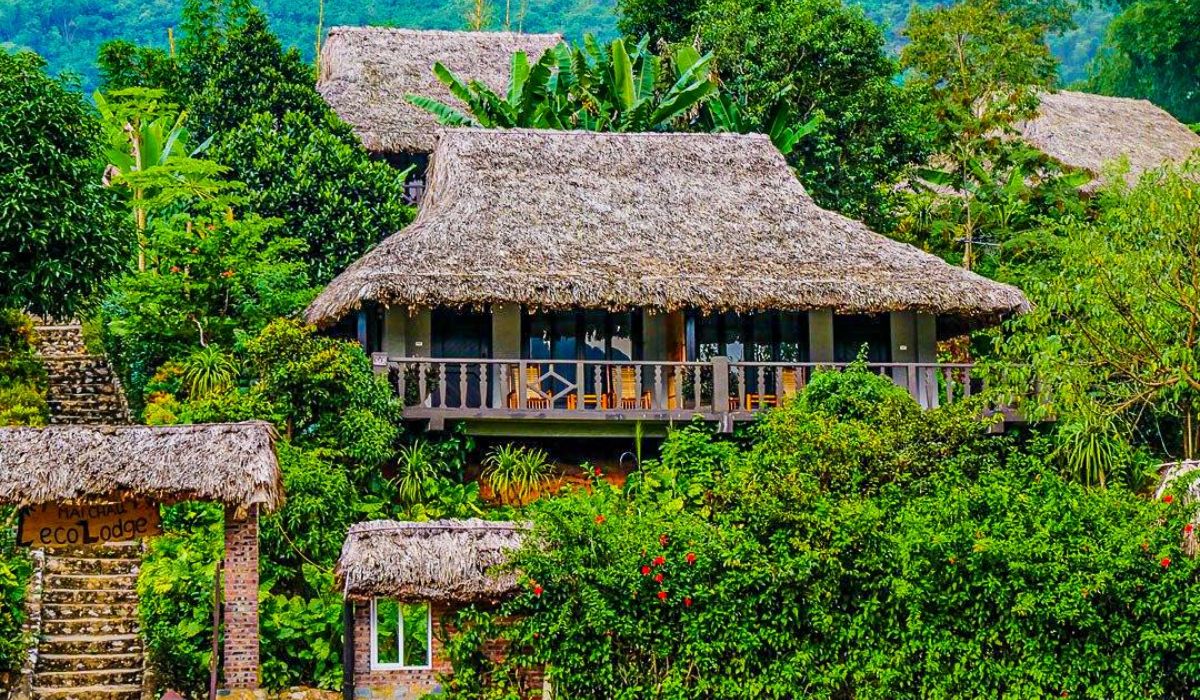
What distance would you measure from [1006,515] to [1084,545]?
72 centimetres

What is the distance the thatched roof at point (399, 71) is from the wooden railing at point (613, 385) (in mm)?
10117

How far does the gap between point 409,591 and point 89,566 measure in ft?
14.6

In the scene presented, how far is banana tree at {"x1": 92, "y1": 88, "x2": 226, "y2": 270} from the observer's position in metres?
24.7

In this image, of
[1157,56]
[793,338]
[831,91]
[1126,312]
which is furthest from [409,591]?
[1157,56]

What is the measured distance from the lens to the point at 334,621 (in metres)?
16.3

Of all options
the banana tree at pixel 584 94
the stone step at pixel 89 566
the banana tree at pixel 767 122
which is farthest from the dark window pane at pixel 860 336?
the stone step at pixel 89 566

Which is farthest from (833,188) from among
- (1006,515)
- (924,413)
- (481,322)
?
(1006,515)

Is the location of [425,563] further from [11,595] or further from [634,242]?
[634,242]

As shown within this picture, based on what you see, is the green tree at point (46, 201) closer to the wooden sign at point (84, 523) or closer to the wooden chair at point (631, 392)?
the wooden sign at point (84, 523)

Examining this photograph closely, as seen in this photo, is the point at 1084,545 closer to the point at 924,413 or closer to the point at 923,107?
the point at 924,413

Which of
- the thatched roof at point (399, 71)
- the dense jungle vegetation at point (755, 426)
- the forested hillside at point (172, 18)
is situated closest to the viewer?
the dense jungle vegetation at point (755, 426)

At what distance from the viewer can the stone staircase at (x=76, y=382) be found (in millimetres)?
22844

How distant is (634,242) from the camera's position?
22.1 m

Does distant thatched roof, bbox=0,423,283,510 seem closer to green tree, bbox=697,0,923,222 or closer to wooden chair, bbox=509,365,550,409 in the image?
wooden chair, bbox=509,365,550,409
